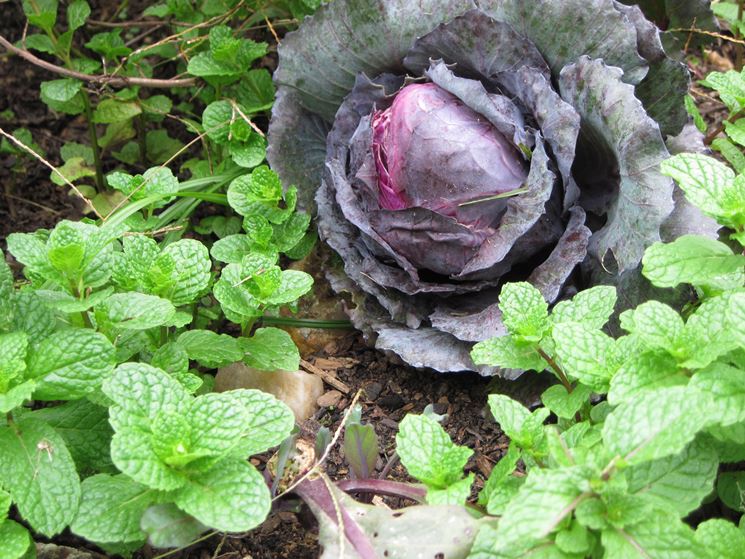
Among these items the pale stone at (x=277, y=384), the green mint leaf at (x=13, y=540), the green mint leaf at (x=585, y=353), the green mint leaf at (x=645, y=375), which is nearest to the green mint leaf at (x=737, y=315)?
the green mint leaf at (x=645, y=375)

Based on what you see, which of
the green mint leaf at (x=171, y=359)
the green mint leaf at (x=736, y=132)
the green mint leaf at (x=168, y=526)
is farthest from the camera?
the green mint leaf at (x=736, y=132)

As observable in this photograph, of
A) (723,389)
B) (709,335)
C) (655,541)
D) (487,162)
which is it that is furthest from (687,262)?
(487,162)

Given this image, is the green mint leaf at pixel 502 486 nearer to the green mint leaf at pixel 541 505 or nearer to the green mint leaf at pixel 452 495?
the green mint leaf at pixel 452 495

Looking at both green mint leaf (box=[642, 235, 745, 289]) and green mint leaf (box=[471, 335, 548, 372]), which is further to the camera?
green mint leaf (box=[471, 335, 548, 372])

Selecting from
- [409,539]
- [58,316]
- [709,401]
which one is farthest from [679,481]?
[58,316]

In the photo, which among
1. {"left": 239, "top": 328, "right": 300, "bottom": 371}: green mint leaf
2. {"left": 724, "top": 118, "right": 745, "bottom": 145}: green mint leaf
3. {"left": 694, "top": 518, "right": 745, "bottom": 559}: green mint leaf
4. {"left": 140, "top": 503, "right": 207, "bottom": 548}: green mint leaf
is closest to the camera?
{"left": 694, "top": 518, "right": 745, "bottom": 559}: green mint leaf

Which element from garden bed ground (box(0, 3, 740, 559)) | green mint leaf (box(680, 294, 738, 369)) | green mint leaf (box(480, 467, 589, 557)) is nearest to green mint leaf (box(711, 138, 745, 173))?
garden bed ground (box(0, 3, 740, 559))

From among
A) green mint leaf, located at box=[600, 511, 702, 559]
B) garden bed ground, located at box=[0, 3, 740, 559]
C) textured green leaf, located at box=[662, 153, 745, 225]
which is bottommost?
garden bed ground, located at box=[0, 3, 740, 559]

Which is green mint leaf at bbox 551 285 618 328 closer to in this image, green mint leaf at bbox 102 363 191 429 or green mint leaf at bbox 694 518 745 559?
green mint leaf at bbox 694 518 745 559
